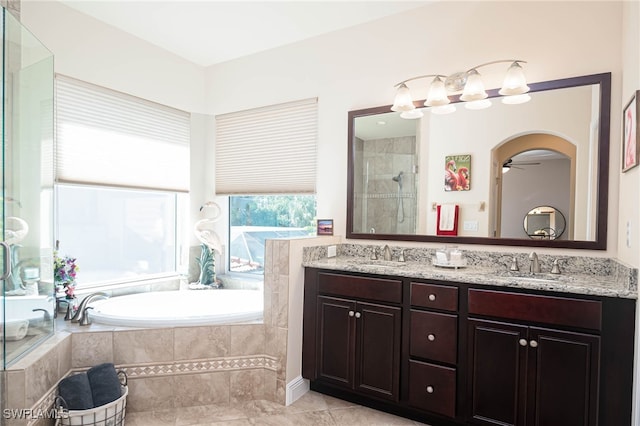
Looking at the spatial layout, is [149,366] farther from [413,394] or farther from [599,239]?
[599,239]

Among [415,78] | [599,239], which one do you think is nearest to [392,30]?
[415,78]

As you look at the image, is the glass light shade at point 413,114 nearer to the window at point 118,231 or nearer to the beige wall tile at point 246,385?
the beige wall tile at point 246,385

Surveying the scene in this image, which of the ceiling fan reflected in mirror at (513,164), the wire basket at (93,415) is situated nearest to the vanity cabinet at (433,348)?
the ceiling fan reflected in mirror at (513,164)

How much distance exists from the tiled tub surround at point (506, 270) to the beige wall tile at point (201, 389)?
949 millimetres

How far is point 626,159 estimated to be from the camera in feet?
6.01

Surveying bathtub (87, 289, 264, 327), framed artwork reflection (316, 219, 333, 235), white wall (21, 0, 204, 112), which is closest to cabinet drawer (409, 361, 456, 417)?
bathtub (87, 289, 264, 327)

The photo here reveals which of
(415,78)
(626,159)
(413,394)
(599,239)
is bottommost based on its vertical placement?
(413,394)

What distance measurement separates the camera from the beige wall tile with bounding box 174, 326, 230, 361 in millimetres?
2288

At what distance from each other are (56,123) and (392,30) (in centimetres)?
261

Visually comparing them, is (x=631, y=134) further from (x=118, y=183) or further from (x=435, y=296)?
(x=118, y=183)

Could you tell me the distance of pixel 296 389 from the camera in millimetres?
2432

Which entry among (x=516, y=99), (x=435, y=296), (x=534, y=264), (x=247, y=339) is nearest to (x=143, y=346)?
(x=247, y=339)

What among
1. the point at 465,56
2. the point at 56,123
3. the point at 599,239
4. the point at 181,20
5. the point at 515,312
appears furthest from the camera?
the point at 181,20

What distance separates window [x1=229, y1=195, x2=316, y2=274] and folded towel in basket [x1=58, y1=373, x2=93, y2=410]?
5.90ft
